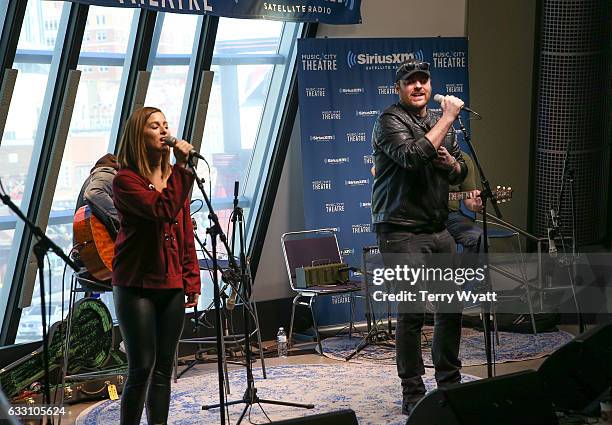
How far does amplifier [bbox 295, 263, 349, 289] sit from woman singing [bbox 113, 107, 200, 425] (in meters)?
3.13

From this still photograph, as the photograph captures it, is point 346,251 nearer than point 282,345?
No

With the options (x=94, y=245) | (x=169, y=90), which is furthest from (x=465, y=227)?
(x=94, y=245)

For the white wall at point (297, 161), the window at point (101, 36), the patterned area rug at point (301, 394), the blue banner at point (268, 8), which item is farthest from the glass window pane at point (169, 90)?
the patterned area rug at point (301, 394)

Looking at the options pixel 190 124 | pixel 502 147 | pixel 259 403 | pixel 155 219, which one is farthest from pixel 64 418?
pixel 502 147

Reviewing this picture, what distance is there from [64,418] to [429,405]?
3300 millimetres

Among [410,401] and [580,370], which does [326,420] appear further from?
[410,401]

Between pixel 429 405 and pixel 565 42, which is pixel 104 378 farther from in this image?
pixel 565 42

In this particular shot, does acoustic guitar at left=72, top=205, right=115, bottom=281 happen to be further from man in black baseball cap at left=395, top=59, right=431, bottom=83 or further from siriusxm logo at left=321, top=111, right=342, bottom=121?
siriusxm logo at left=321, top=111, right=342, bottom=121

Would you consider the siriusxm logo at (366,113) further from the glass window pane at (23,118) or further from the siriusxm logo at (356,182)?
the glass window pane at (23,118)

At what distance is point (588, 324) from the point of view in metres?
8.36

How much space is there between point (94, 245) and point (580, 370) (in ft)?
10.2

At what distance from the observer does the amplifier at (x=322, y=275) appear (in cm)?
782

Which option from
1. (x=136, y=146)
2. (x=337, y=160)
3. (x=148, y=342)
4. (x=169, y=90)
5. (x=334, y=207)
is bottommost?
(x=148, y=342)

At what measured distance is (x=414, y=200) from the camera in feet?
17.9
